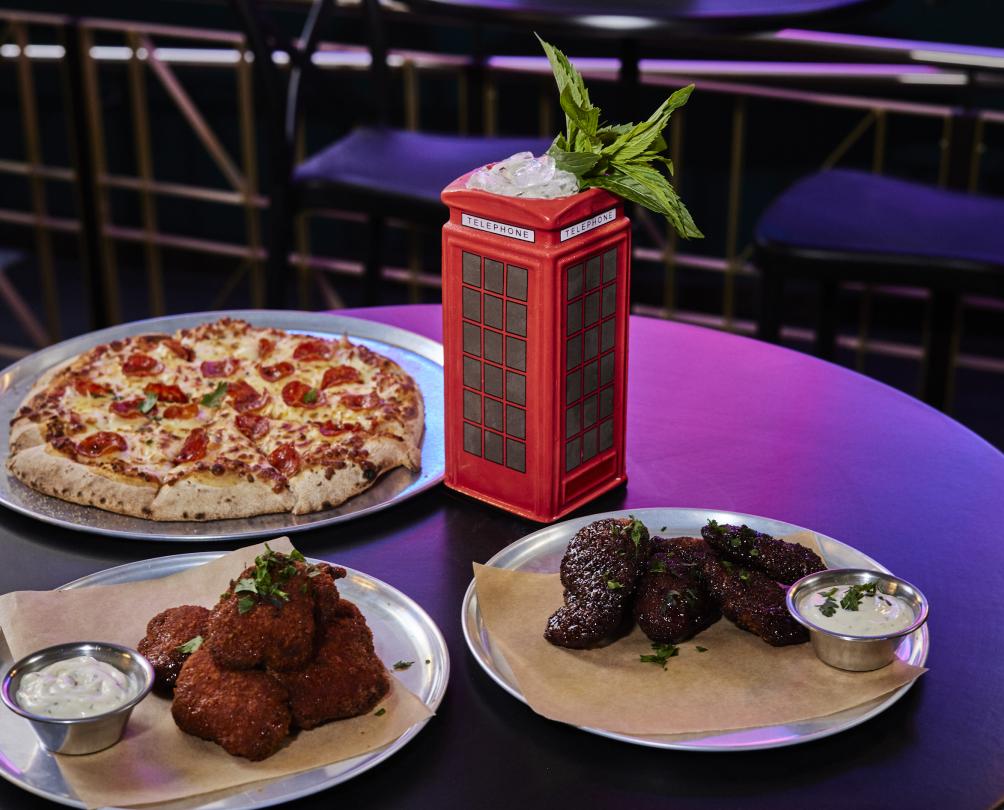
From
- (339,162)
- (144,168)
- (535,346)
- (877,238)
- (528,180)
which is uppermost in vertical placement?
(528,180)

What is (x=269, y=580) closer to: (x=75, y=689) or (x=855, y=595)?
(x=75, y=689)

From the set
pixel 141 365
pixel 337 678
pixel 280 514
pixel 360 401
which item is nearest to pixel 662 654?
pixel 337 678

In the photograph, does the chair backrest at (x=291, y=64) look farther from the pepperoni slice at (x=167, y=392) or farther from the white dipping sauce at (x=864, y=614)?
the white dipping sauce at (x=864, y=614)

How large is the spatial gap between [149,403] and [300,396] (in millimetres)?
213

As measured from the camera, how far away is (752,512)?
5.83ft

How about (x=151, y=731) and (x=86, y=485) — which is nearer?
(x=151, y=731)

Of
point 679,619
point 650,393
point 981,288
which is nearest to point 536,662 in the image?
point 679,619

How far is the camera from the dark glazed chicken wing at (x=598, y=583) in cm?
143

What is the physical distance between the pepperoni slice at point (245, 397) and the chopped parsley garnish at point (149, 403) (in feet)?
0.35

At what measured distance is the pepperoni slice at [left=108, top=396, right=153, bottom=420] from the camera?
1994 millimetres

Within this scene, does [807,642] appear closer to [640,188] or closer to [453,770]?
[453,770]

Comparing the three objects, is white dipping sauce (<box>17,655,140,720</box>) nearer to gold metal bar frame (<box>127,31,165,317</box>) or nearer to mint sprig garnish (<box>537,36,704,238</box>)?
mint sprig garnish (<box>537,36,704,238</box>)

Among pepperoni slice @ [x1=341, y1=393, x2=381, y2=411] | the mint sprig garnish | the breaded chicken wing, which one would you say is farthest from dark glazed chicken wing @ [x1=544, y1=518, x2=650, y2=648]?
pepperoni slice @ [x1=341, y1=393, x2=381, y2=411]

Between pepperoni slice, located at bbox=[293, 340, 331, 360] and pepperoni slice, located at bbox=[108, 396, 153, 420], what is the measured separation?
0.26 metres
